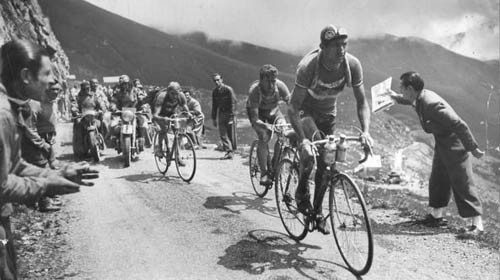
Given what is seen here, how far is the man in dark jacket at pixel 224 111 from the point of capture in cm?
1466

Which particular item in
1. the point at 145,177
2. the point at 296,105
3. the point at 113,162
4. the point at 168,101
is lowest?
the point at 145,177

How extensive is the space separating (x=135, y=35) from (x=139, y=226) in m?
189

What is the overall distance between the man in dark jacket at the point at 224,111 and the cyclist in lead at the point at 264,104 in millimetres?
5630

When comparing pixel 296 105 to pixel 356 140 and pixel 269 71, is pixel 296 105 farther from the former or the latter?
pixel 269 71

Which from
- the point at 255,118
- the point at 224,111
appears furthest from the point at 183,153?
the point at 224,111

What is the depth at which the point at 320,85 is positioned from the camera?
554 centimetres

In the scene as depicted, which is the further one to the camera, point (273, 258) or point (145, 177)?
point (145, 177)

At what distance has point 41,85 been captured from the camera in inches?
106

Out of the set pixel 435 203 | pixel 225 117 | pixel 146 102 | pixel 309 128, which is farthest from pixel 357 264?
pixel 146 102

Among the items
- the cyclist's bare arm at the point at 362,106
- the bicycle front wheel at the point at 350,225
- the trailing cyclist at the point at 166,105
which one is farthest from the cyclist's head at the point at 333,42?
the trailing cyclist at the point at 166,105

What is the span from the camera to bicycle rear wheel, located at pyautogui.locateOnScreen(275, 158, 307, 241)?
233 inches

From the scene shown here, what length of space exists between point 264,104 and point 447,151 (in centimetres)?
369

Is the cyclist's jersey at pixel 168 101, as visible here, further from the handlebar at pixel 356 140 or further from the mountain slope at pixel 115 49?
the mountain slope at pixel 115 49

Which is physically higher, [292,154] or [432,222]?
[292,154]
